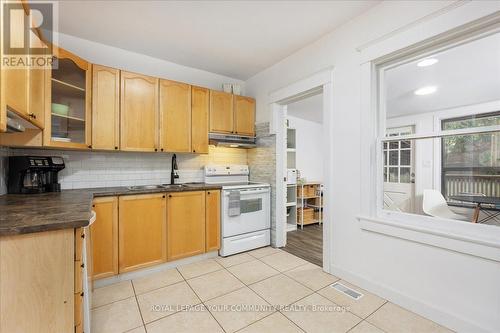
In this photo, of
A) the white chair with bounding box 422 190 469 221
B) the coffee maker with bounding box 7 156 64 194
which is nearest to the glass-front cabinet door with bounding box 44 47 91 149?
the coffee maker with bounding box 7 156 64 194

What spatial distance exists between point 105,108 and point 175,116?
0.75 m

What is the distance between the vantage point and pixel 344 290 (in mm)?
2102

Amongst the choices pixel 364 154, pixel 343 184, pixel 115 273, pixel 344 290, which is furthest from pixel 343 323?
pixel 115 273

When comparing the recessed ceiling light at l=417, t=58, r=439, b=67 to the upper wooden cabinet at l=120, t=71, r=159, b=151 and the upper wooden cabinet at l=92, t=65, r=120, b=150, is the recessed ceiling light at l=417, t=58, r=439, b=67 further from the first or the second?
the upper wooden cabinet at l=92, t=65, r=120, b=150

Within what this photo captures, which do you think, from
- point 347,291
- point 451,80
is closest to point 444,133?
point 451,80

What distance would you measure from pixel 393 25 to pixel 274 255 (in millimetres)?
2758

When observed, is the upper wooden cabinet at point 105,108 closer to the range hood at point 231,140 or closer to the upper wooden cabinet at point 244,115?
the range hood at point 231,140

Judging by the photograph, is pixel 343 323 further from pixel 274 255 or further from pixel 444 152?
pixel 444 152

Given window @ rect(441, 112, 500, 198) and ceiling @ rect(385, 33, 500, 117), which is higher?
ceiling @ rect(385, 33, 500, 117)

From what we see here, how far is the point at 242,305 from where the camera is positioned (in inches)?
74.3

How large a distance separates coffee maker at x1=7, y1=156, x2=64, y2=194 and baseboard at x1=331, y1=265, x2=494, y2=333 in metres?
3.11

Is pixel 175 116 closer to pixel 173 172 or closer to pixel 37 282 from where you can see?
pixel 173 172

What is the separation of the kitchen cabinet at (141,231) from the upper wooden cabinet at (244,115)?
1.54 meters

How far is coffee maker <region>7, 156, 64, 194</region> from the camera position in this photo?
79.8 inches
